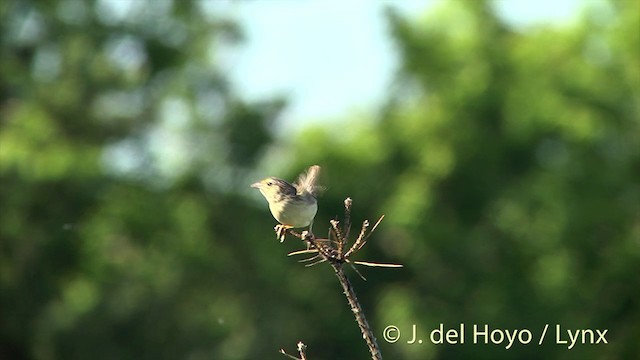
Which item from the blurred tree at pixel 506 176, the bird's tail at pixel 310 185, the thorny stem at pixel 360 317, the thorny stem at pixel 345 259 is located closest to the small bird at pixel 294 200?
the bird's tail at pixel 310 185

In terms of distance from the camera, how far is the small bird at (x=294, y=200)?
10.6ft

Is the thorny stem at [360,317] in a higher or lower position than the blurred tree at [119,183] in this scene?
lower

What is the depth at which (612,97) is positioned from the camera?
60.6ft

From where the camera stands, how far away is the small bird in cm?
324

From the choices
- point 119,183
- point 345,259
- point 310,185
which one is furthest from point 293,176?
point 345,259

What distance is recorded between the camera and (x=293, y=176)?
58.4 ft

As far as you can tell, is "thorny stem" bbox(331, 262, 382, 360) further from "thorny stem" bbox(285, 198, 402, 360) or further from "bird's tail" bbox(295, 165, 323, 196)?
"bird's tail" bbox(295, 165, 323, 196)

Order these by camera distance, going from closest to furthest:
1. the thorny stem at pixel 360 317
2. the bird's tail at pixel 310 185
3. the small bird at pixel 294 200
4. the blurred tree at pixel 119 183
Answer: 1. the thorny stem at pixel 360 317
2. the small bird at pixel 294 200
3. the bird's tail at pixel 310 185
4. the blurred tree at pixel 119 183

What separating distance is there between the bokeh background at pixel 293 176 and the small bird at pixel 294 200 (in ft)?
→ 41.0

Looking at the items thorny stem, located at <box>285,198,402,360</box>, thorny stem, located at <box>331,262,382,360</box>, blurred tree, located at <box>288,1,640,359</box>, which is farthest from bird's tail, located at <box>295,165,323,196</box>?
blurred tree, located at <box>288,1,640,359</box>

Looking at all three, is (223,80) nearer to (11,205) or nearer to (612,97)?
(11,205)

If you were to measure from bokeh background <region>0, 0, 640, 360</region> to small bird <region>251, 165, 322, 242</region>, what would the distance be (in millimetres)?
12493

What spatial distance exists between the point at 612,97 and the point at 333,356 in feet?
15.8

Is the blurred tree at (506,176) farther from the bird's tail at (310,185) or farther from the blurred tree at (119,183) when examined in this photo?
the bird's tail at (310,185)
